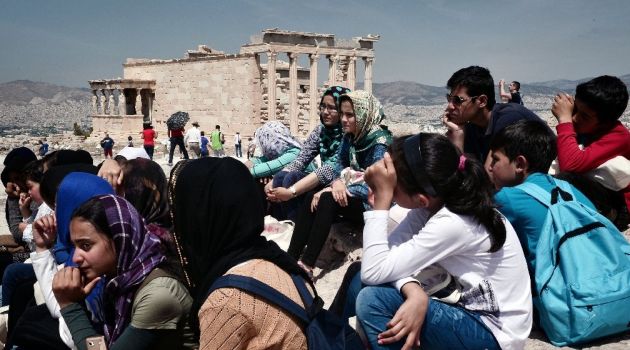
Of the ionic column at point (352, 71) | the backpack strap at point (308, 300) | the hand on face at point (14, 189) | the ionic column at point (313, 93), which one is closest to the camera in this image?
the backpack strap at point (308, 300)

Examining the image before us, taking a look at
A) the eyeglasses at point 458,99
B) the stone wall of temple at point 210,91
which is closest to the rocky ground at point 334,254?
the eyeglasses at point 458,99

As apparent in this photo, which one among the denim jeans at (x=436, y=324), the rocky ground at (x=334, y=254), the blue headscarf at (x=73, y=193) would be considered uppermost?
the blue headscarf at (x=73, y=193)

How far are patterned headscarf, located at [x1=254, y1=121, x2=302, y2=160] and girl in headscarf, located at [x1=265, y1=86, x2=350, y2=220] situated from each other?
1.71 ft

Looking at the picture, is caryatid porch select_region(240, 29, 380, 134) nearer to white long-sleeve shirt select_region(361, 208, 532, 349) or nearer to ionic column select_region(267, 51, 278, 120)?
ionic column select_region(267, 51, 278, 120)

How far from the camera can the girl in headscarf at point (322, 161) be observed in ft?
14.7

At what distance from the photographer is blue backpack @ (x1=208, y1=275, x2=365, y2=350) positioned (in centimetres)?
184

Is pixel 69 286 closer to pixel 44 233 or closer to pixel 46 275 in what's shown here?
pixel 46 275

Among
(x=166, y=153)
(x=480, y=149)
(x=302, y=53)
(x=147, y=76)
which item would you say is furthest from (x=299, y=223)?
(x=147, y=76)

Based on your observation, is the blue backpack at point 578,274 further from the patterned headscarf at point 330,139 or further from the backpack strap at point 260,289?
the patterned headscarf at point 330,139

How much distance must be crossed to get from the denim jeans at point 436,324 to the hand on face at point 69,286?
4.28 feet

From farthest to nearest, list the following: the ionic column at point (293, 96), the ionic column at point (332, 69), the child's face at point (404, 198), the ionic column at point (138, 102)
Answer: the ionic column at point (138, 102) → the ionic column at point (332, 69) → the ionic column at point (293, 96) → the child's face at point (404, 198)

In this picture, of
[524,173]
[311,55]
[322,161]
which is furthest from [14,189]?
[311,55]

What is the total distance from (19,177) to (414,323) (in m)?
4.20

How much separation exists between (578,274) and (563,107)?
4.48 ft
